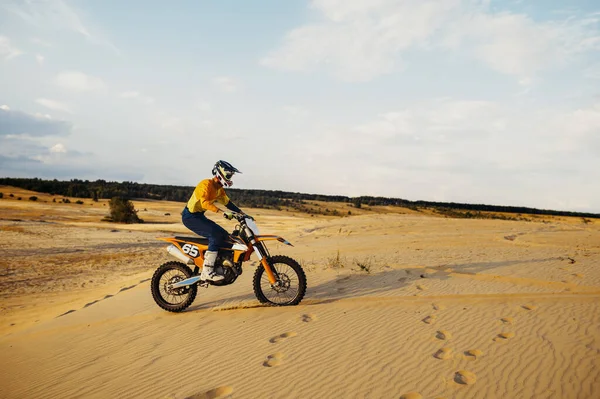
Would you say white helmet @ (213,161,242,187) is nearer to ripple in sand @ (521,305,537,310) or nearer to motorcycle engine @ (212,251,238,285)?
motorcycle engine @ (212,251,238,285)

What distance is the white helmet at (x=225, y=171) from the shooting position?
20.7ft

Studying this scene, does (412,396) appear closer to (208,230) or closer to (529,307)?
(529,307)

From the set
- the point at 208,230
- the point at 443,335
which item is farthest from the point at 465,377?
the point at 208,230

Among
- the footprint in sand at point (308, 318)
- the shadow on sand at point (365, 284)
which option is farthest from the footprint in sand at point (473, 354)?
the shadow on sand at point (365, 284)

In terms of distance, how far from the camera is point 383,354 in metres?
4.51

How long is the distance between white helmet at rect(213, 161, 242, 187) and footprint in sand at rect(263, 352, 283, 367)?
292 centimetres

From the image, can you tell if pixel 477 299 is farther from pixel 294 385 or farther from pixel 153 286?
pixel 153 286

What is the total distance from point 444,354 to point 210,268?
3712mm

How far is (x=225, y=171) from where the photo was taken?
20.7 feet

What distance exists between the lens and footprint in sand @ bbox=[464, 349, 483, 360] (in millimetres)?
4332

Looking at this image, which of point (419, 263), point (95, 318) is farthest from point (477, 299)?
point (95, 318)

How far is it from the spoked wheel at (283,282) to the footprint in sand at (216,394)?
8.33 feet

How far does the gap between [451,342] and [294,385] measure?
7.22 feet

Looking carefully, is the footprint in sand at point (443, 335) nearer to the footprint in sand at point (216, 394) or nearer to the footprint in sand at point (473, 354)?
the footprint in sand at point (473, 354)
